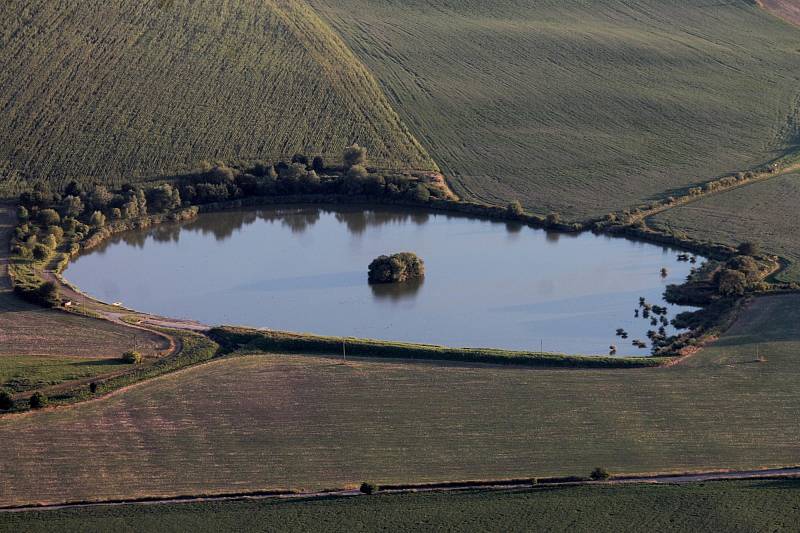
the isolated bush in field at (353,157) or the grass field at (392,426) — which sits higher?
the isolated bush in field at (353,157)

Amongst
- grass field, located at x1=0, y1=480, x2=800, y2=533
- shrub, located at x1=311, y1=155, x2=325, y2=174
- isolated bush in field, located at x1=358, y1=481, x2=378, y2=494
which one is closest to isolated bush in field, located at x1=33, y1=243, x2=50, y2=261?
shrub, located at x1=311, y1=155, x2=325, y2=174

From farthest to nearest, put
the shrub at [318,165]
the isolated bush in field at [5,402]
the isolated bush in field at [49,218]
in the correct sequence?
the shrub at [318,165]
the isolated bush in field at [49,218]
the isolated bush in field at [5,402]

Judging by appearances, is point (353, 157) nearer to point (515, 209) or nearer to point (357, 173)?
point (357, 173)

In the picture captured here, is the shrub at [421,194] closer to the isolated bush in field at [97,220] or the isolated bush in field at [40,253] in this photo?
the isolated bush in field at [97,220]

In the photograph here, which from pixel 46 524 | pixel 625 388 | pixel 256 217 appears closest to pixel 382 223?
pixel 256 217

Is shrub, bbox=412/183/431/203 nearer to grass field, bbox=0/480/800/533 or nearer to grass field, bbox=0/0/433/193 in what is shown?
grass field, bbox=0/0/433/193

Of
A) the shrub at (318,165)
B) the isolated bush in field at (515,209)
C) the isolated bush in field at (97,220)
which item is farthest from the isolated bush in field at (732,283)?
the isolated bush in field at (97,220)
